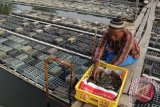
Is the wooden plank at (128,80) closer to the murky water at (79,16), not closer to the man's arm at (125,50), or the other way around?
the man's arm at (125,50)

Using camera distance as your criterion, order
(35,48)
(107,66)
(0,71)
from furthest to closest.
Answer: (35,48)
(0,71)
(107,66)

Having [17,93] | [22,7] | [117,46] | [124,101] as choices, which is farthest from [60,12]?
[124,101]

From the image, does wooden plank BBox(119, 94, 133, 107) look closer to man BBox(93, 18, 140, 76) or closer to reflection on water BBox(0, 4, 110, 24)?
man BBox(93, 18, 140, 76)

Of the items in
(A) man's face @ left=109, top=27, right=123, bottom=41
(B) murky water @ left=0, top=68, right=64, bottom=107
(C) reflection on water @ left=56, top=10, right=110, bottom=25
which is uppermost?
(A) man's face @ left=109, top=27, right=123, bottom=41

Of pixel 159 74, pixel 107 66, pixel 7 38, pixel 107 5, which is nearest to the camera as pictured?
pixel 107 66

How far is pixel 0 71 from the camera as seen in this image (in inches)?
512

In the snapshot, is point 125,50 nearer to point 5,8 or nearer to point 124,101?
point 124,101

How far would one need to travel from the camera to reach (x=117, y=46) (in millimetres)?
6102

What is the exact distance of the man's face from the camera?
17.7 ft

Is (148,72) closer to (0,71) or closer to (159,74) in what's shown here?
(159,74)

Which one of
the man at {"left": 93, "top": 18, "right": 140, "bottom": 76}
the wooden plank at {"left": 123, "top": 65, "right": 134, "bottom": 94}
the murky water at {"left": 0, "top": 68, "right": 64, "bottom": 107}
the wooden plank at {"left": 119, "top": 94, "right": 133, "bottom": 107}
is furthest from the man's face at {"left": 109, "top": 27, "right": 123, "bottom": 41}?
the murky water at {"left": 0, "top": 68, "right": 64, "bottom": 107}

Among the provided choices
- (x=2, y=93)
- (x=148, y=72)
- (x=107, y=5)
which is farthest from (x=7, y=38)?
(x=107, y=5)

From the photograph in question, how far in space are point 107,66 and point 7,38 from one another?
12478mm

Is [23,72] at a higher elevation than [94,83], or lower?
lower
